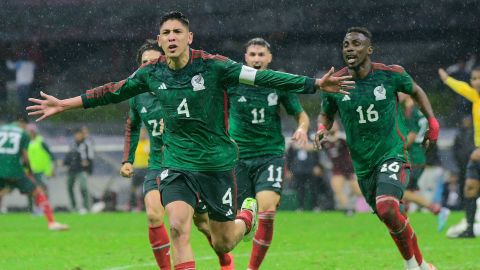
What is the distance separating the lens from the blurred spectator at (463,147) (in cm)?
2200

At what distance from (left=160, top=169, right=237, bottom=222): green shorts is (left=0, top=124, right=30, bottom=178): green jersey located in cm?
963

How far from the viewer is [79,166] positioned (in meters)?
24.0

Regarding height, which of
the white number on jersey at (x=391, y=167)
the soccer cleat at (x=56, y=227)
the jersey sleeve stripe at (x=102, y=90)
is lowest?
the soccer cleat at (x=56, y=227)

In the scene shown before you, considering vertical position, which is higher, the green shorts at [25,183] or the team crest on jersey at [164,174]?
the team crest on jersey at [164,174]

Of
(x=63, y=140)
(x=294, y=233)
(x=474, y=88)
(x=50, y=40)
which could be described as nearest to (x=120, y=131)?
(x=63, y=140)

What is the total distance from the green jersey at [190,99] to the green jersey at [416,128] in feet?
26.8

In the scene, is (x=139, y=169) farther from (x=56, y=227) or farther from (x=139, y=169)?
(x=56, y=227)

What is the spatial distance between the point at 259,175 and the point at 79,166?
14074mm

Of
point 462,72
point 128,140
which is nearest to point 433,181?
point 462,72

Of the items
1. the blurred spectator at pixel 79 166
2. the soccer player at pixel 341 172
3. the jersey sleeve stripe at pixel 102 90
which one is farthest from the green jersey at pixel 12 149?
the jersey sleeve stripe at pixel 102 90

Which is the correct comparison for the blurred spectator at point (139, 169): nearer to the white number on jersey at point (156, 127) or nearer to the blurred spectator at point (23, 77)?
the blurred spectator at point (23, 77)

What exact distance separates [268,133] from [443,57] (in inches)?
589

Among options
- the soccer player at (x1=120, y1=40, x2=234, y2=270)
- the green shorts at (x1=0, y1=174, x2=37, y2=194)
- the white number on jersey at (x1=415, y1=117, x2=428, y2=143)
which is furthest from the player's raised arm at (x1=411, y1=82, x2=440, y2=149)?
the green shorts at (x1=0, y1=174, x2=37, y2=194)

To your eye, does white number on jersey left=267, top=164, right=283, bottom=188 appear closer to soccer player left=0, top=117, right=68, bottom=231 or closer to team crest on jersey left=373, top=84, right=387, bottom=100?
team crest on jersey left=373, top=84, right=387, bottom=100
